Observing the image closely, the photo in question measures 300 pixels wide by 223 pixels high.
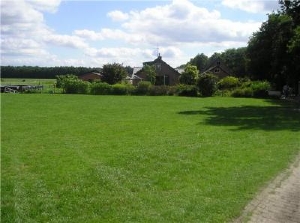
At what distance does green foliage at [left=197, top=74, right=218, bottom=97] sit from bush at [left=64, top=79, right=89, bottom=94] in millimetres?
15240

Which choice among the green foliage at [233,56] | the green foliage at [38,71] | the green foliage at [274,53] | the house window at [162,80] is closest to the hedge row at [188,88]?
the green foliage at [274,53]

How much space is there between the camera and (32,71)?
445ft

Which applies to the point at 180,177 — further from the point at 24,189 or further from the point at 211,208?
the point at 24,189

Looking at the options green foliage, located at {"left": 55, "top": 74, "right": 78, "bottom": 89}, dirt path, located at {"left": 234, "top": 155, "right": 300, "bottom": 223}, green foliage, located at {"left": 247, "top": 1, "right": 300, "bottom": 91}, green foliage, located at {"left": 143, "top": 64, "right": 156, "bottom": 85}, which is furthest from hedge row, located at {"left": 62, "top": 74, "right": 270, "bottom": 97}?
dirt path, located at {"left": 234, "top": 155, "right": 300, "bottom": 223}

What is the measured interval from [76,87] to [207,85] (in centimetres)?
1775

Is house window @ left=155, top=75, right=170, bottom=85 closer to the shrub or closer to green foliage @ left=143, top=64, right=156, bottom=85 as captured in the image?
green foliage @ left=143, top=64, right=156, bottom=85

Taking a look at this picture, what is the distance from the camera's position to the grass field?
24.9 ft

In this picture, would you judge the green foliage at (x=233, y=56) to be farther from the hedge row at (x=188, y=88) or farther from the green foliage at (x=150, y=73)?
the hedge row at (x=188, y=88)

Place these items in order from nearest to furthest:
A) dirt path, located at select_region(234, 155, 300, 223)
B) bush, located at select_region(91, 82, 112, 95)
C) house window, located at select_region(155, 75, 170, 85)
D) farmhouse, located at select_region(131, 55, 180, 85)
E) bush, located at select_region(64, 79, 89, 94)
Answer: dirt path, located at select_region(234, 155, 300, 223) → bush, located at select_region(91, 82, 112, 95) → bush, located at select_region(64, 79, 89, 94) → farmhouse, located at select_region(131, 55, 180, 85) → house window, located at select_region(155, 75, 170, 85)

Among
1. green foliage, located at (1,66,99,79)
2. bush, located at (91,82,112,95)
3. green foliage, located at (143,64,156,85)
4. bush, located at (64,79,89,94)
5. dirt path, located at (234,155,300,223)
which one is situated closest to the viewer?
Answer: dirt path, located at (234,155,300,223)

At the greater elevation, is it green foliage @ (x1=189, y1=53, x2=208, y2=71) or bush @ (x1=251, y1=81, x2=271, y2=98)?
green foliage @ (x1=189, y1=53, x2=208, y2=71)

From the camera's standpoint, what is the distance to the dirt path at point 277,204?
286 inches

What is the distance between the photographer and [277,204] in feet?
26.4

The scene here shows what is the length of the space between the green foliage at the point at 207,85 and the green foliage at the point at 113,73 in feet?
68.9
